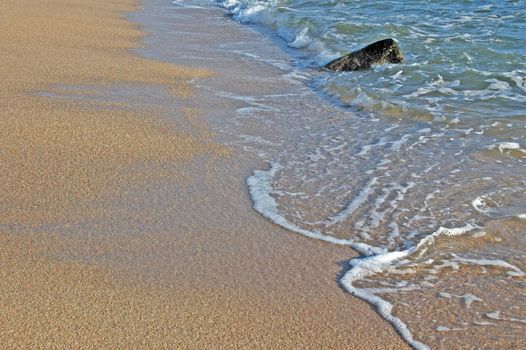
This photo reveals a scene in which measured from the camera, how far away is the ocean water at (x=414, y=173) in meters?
3.53

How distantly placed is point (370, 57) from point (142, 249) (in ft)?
20.9

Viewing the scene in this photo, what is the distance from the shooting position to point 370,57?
31.0 ft

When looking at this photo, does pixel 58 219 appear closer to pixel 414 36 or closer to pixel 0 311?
pixel 0 311

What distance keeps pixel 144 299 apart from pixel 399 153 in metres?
3.22

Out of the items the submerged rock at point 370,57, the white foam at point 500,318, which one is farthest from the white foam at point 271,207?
the submerged rock at point 370,57

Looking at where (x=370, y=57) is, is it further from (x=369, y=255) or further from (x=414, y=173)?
(x=369, y=255)

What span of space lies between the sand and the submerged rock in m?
3.35

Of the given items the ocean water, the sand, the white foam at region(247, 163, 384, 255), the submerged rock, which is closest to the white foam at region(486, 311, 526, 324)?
the ocean water

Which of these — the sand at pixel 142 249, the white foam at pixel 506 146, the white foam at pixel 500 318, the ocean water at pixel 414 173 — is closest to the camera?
the sand at pixel 142 249

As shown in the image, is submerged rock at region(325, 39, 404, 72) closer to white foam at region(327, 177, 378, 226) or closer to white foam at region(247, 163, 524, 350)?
white foam at region(327, 177, 378, 226)

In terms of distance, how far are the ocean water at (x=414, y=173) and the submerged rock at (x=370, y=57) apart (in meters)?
0.23

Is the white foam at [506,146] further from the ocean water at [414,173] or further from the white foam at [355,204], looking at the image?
the white foam at [355,204]

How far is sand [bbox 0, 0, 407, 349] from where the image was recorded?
3.07m

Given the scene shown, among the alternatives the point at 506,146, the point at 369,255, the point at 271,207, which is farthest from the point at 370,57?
the point at 369,255
